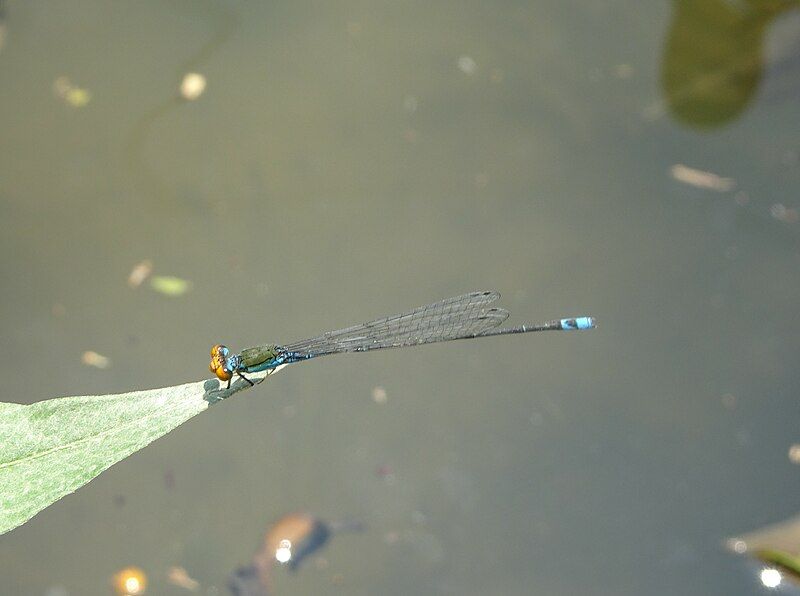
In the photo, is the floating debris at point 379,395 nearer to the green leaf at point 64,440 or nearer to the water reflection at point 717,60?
the water reflection at point 717,60

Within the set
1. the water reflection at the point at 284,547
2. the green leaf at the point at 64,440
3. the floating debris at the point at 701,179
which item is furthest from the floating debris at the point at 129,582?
the floating debris at the point at 701,179

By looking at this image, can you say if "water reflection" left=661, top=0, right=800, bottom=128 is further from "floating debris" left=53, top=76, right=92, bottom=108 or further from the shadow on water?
"floating debris" left=53, top=76, right=92, bottom=108

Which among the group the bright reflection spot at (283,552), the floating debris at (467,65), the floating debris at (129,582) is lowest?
the bright reflection spot at (283,552)

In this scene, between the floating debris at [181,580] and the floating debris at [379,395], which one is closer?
the floating debris at [181,580]

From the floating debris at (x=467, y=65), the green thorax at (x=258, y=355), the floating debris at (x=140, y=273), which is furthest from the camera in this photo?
the floating debris at (x=467, y=65)

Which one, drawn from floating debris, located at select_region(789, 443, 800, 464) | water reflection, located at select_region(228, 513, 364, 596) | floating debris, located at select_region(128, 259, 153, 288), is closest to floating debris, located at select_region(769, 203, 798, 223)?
floating debris, located at select_region(789, 443, 800, 464)

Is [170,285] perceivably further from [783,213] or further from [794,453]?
[783,213]
